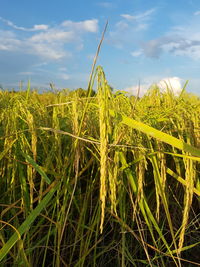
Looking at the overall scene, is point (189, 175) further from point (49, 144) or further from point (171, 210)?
point (49, 144)

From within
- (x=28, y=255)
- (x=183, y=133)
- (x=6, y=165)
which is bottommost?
(x=28, y=255)

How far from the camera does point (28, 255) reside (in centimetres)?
106

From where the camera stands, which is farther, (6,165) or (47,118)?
(47,118)

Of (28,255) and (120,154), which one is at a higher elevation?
(120,154)

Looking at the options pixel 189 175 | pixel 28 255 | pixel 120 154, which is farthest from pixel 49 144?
pixel 189 175

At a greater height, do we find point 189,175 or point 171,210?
point 189,175

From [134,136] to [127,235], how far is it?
16.8 inches

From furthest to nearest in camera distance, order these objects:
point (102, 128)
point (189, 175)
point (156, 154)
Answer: point (156, 154), point (189, 175), point (102, 128)

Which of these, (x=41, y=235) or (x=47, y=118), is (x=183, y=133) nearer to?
(x=47, y=118)

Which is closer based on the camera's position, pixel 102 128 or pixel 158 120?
pixel 102 128

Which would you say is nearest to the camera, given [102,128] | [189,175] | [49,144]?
[102,128]

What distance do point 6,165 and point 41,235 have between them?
0.31 m

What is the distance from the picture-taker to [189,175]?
1006 mm

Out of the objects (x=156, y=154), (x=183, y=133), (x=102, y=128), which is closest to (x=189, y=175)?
(x=156, y=154)
